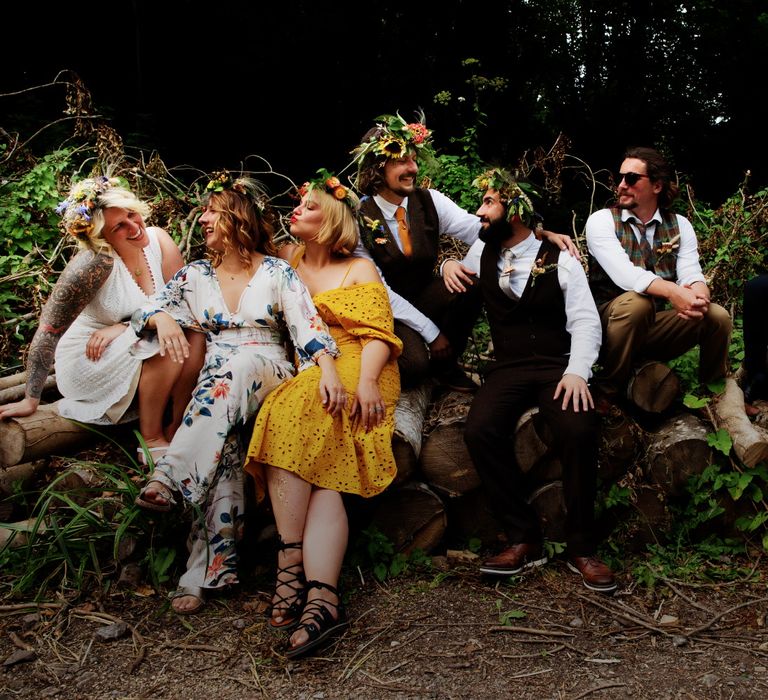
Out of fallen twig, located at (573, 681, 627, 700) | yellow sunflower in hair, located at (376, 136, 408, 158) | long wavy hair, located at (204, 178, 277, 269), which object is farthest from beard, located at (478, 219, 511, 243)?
fallen twig, located at (573, 681, 627, 700)

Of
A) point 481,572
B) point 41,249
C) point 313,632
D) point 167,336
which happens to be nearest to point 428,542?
point 481,572

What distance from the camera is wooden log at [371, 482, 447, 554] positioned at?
3.26 meters

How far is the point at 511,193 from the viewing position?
3426 millimetres

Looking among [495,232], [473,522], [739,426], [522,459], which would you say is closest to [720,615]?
[739,426]

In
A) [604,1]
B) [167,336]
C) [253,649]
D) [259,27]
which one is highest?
[604,1]

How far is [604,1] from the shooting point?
7.71 metres

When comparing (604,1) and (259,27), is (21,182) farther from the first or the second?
(604,1)

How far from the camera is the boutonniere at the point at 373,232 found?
3678mm

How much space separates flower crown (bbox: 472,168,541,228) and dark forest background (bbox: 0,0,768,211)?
3564 mm

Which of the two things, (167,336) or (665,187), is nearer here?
(167,336)

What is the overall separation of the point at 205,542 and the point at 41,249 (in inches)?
110

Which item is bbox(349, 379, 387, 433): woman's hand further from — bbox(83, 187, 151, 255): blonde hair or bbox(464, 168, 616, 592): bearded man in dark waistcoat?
bbox(83, 187, 151, 255): blonde hair

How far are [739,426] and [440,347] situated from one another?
1.42 metres

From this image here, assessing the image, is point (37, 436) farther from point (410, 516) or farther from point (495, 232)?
point (495, 232)
